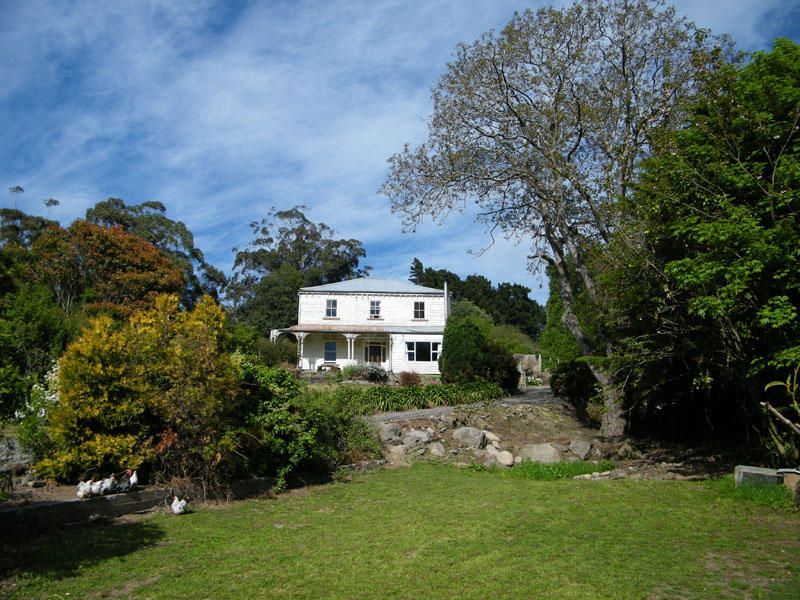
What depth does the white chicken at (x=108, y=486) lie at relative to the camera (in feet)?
25.0

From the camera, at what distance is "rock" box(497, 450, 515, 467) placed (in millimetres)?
13638

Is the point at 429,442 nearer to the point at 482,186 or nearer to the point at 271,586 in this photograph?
the point at 482,186

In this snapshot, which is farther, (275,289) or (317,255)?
(317,255)

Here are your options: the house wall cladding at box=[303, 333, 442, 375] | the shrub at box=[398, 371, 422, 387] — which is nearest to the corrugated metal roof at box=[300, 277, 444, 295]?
the house wall cladding at box=[303, 333, 442, 375]

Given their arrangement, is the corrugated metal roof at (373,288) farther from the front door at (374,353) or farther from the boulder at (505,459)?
the boulder at (505,459)

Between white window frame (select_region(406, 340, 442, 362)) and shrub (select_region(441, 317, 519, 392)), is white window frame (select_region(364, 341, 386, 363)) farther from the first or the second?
shrub (select_region(441, 317, 519, 392))

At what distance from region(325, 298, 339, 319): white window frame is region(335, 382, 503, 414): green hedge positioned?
58.5 ft

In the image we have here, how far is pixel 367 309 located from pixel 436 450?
981 inches

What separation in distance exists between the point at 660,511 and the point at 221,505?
620cm

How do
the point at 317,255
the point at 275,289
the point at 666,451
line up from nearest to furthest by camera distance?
the point at 666,451, the point at 275,289, the point at 317,255

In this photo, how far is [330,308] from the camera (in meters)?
39.0

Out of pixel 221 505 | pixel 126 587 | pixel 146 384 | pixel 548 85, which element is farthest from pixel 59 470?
pixel 548 85

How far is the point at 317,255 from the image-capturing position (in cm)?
6153

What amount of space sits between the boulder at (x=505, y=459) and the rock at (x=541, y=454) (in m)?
0.34
